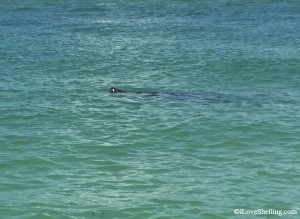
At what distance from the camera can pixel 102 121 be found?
25.2 meters

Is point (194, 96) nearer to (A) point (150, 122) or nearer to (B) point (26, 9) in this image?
(A) point (150, 122)

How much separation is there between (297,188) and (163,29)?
3181 centimetres

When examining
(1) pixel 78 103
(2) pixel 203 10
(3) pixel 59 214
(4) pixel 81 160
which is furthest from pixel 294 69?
(2) pixel 203 10

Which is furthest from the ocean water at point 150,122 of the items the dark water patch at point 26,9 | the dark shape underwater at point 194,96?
the dark water patch at point 26,9

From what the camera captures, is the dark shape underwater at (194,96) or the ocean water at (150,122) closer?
the ocean water at (150,122)

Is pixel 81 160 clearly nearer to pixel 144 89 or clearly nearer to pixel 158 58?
pixel 144 89

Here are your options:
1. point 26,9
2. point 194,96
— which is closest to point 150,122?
point 194,96

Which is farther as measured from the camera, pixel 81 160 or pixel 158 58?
pixel 158 58

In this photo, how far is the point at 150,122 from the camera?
81.8ft

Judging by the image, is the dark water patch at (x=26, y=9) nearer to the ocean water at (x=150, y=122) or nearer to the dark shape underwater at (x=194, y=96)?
the ocean water at (x=150, y=122)

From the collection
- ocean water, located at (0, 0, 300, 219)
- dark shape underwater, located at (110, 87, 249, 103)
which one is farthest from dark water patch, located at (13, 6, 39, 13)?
dark shape underwater, located at (110, 87, 249, 103)

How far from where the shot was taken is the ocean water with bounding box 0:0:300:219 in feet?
58.6

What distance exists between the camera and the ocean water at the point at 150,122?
17875 mm

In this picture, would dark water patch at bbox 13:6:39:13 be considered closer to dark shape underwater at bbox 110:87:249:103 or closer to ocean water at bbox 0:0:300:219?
ocean water at bbox 0:0:300:219
